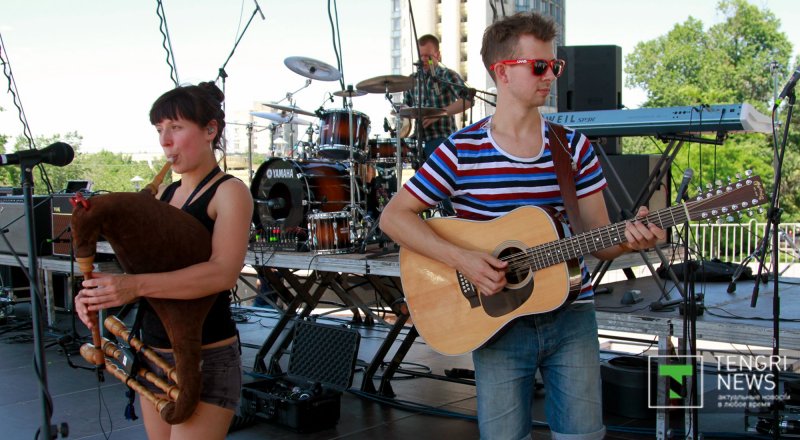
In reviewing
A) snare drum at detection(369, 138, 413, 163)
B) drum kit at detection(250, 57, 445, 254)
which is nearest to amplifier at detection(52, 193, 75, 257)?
drum kit at detection(250, 57, 445, 254)

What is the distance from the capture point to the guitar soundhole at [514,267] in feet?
8.09

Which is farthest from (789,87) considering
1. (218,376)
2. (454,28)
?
(454,28)

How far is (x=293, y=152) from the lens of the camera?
9.91 m

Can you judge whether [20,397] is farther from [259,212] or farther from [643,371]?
[643,371]

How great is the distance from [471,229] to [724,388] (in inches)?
150

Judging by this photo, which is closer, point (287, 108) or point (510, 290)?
point (510, 290)

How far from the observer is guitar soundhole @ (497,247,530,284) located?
2465 millimetres

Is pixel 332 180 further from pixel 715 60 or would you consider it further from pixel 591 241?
pixel 715 60

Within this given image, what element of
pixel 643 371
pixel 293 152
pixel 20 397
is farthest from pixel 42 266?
pixel 643 371

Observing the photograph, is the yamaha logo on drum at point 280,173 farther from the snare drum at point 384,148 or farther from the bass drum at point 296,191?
the snare drum at point 384,148

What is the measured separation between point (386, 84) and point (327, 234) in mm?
2148

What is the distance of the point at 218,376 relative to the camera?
241 cm

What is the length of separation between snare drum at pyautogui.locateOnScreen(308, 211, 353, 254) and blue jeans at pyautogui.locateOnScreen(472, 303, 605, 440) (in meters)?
3.77

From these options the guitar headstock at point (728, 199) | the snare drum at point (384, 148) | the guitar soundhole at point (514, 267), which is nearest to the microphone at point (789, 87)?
the guitar headstock at point (728, 199)
